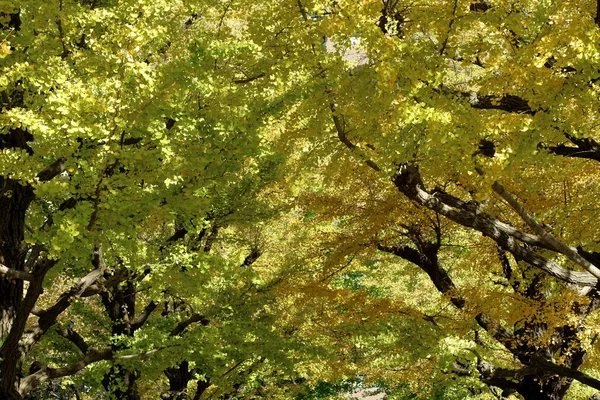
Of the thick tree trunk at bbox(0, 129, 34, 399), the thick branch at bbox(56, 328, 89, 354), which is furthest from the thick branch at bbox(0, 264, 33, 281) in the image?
the thick branch at bbox(56, 328, 89, 354)

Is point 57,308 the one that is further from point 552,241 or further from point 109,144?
point 552,241

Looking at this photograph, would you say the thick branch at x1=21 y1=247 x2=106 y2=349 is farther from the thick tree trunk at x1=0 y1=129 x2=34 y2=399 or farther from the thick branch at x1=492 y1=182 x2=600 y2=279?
the thick branch at x1=492 y1=182 x2=600 y2=279

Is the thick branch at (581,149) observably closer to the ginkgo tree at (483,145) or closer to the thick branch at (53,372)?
the ginkgo tree at (483,145)

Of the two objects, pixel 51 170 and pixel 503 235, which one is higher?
pixel 51 170

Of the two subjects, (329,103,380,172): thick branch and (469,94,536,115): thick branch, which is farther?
(469,94,536,115): thick branch

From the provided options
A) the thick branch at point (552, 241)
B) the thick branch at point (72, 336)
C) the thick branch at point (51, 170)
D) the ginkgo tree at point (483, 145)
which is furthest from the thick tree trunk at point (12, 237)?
the thick branch at point (552, 241)

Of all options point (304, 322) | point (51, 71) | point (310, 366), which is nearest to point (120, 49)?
point (51, 71)

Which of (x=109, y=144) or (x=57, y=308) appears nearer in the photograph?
(x=109, y=144)

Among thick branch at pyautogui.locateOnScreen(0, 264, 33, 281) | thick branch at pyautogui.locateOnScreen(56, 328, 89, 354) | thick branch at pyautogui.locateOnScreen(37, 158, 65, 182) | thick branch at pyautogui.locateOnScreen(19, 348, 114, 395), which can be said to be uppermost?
thick branch at pyautogui.locateOnScreen(37, 158, 65, 182)

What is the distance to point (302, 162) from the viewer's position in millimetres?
10414

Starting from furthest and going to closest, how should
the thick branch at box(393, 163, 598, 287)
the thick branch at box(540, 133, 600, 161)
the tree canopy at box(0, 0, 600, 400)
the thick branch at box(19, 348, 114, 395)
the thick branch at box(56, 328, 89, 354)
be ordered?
the thick branch at box(56, 328, 89, 354), the thick branch at box(19, 348, 114, 395), the thick branch at box(540, 133, 600, 161), the thick branch at box(393, 163, 598, 287), the tree canopy at box(0, 0, 600, 400)

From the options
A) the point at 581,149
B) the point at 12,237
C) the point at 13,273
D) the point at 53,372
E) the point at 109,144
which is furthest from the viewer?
the point at 53,372

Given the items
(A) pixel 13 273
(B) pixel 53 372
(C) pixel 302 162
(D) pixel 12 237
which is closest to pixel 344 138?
(C) pixel 302 162

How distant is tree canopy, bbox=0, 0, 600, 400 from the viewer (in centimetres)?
711
